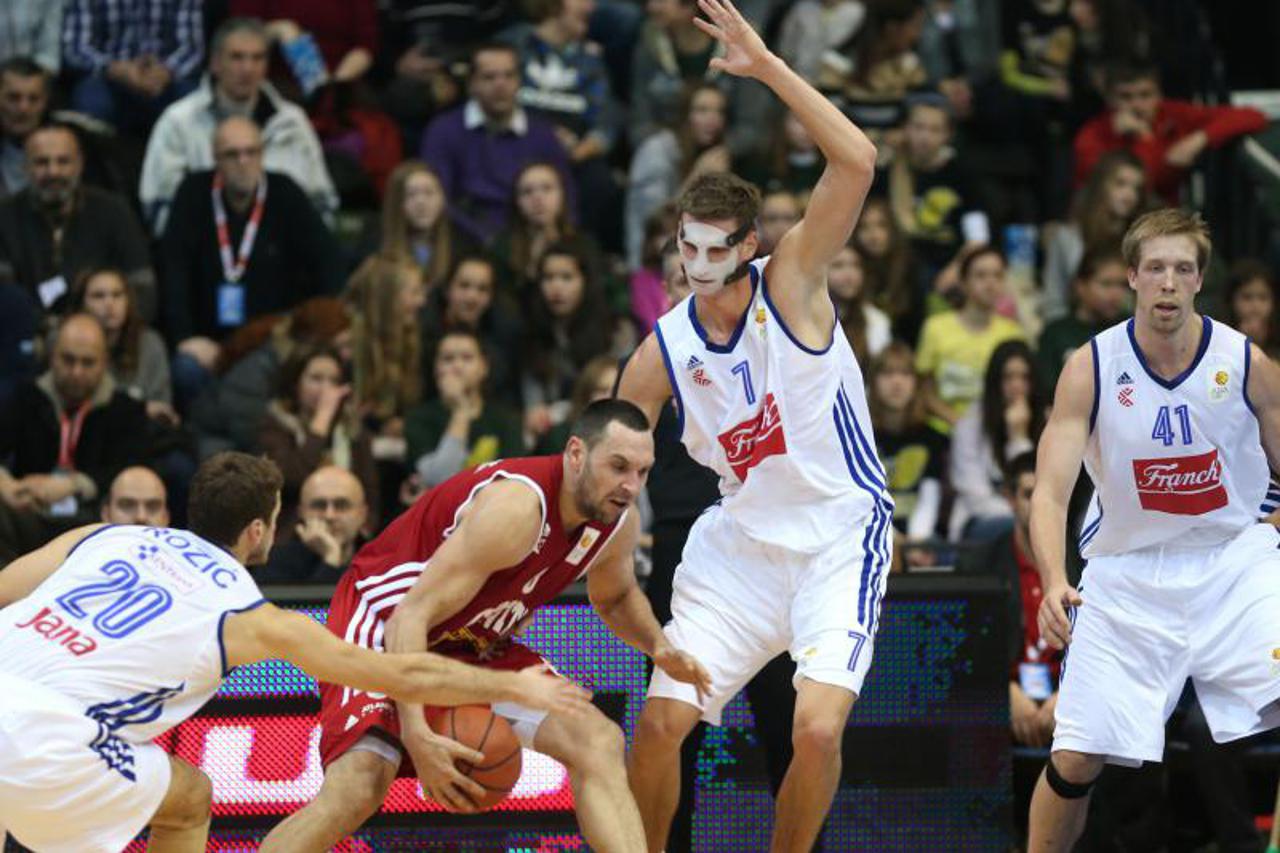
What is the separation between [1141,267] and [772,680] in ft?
6.98

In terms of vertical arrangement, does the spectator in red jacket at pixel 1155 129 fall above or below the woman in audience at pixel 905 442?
above

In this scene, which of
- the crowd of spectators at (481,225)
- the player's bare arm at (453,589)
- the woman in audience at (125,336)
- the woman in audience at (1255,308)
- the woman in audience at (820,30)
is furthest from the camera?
the woman in audience at (820,30)

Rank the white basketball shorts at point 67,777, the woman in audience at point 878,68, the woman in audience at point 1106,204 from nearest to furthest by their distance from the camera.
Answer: the white basketball shorts at point 67,777, the woman in audience at point 1106,204, the woman in audience at point 878,68

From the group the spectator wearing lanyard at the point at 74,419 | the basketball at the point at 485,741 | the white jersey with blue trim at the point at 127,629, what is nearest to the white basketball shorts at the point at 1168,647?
the basketball at the point at 485,741

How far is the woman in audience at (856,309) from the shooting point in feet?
39.0

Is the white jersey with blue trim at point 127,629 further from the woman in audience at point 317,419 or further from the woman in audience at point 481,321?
the woman in audience at point 481,321

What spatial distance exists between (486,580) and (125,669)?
127 cm

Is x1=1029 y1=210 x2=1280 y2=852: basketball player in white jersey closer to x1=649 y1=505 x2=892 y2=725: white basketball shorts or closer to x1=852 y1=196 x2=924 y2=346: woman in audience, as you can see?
x1=649 y1=505 x2=892 y2=725: white basketball shorts

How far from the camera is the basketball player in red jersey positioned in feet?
23.1

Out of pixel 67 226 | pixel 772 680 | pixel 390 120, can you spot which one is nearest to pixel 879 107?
pixel 390 120

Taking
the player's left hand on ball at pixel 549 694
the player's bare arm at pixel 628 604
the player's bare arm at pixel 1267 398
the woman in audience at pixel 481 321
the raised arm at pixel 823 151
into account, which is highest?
the raised arm at pixel 823 151

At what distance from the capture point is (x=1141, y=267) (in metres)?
7.65

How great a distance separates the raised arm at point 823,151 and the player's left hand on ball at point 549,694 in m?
1.83

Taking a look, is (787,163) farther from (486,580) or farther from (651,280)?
(486,580)
